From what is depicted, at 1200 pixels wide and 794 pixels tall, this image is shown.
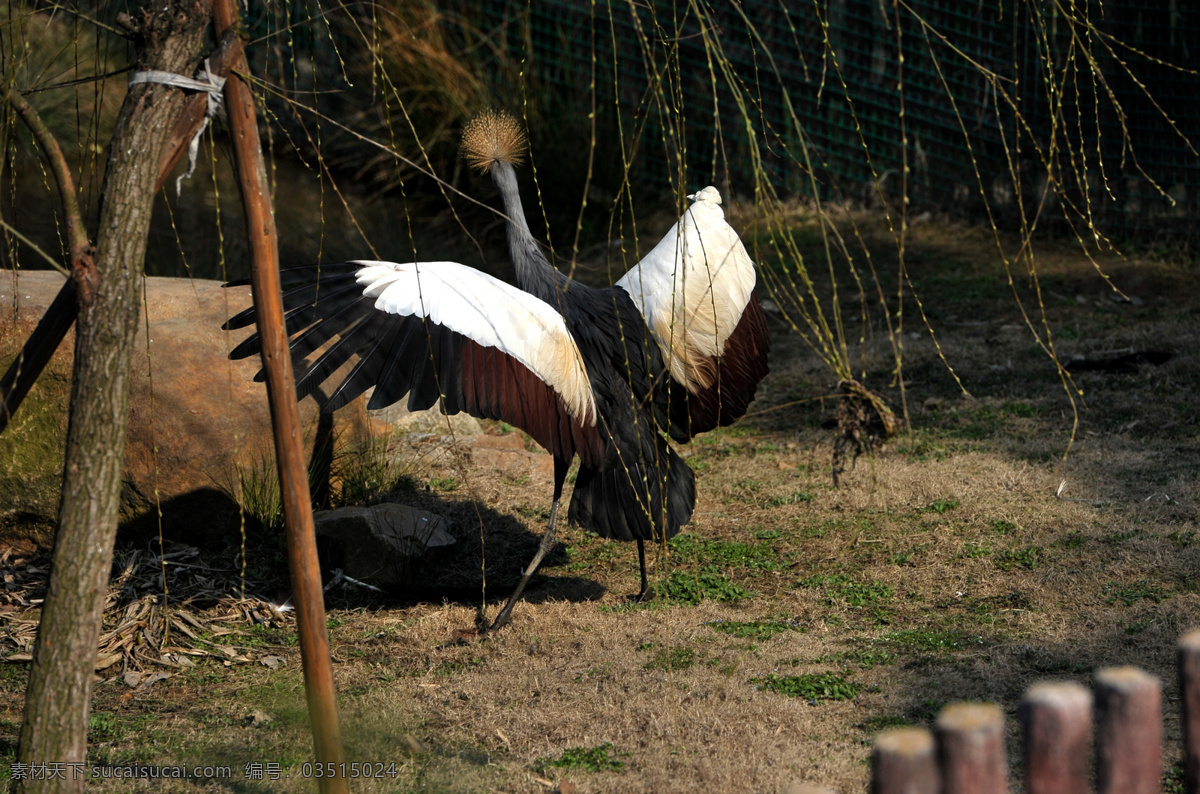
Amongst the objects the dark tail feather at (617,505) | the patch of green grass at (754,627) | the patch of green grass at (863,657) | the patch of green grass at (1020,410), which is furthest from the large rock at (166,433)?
the patch of green grass at (1020,410)

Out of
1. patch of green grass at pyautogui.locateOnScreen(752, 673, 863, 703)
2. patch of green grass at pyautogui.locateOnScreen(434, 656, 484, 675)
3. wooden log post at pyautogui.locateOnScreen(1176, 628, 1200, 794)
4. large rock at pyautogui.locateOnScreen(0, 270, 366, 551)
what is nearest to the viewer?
wooden log post at pyautogui.locateOnScreen(1176, 628, 1200, 794)

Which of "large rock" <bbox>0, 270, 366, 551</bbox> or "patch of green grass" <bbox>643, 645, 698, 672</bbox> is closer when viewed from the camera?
"patch of green grass" <bbox>643, 645, 698, 672</bbox>

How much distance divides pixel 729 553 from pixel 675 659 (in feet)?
3.11

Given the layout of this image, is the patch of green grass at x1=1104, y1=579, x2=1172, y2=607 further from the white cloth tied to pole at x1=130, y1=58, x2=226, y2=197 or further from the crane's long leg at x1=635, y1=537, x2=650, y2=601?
the white cloth tied to pole at x1=130, y1=58, x2=226, y2=197

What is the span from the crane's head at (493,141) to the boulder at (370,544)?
1465 millimetres

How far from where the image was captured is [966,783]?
51.0 inches

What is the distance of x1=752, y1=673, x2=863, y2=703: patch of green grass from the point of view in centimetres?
282

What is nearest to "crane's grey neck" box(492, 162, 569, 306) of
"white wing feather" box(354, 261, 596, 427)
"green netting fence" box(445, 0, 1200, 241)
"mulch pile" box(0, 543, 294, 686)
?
"white wing feather" box(354, 261, 596, 427)

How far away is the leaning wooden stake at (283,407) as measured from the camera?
192 cm

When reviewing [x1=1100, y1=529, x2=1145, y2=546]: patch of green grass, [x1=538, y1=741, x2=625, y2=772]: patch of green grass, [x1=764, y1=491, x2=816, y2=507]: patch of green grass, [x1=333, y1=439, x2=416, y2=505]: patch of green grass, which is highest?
[x1=333, y1=439, x2=416, y2=505]: patch of green grass

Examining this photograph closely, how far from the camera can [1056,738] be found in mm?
1304

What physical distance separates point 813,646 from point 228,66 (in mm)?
2270

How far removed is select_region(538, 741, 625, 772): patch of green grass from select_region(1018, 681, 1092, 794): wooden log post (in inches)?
53.3

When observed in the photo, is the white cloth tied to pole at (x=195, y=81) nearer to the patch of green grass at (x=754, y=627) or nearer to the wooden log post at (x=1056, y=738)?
the wooden log post at (x=1056, y=738)
